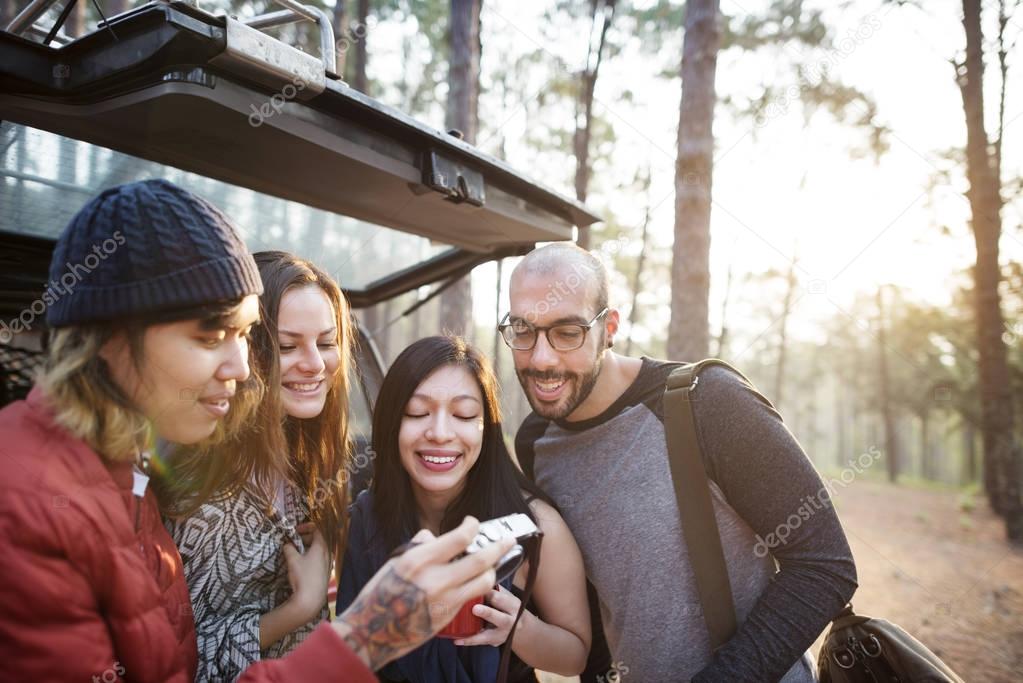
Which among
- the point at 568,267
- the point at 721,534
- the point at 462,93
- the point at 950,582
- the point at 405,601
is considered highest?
the point at 462,93

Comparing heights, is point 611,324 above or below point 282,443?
above

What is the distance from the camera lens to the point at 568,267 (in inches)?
99.6

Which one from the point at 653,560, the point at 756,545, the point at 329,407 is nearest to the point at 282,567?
the point at 329,407

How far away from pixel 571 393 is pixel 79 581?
5.53ft

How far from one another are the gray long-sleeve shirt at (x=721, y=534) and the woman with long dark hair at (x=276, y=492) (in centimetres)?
97

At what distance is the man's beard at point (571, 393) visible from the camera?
2.48 meters

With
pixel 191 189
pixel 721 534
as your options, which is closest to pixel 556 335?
pixel 721 534

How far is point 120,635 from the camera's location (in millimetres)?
1285

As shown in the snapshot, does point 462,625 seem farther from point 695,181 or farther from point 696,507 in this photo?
point 695,181

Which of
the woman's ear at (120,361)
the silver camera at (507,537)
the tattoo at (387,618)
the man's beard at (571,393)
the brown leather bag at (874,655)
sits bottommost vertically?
the brown leather bag at (874,655)

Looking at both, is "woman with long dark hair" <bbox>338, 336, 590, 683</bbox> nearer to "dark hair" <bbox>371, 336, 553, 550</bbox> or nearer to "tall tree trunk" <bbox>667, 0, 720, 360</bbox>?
"dark hair" <bbox>371, 336, 553, 550</bbox>

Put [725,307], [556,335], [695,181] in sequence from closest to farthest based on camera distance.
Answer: [556,335]
[695,181]
[725,307]

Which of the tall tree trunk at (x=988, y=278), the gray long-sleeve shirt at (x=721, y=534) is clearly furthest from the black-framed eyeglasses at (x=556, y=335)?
the tall tree trunk at (x=988, y=278)

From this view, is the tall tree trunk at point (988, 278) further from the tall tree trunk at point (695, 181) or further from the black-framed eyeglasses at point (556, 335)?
the black-framed eyeglasses at point (556, 335)
